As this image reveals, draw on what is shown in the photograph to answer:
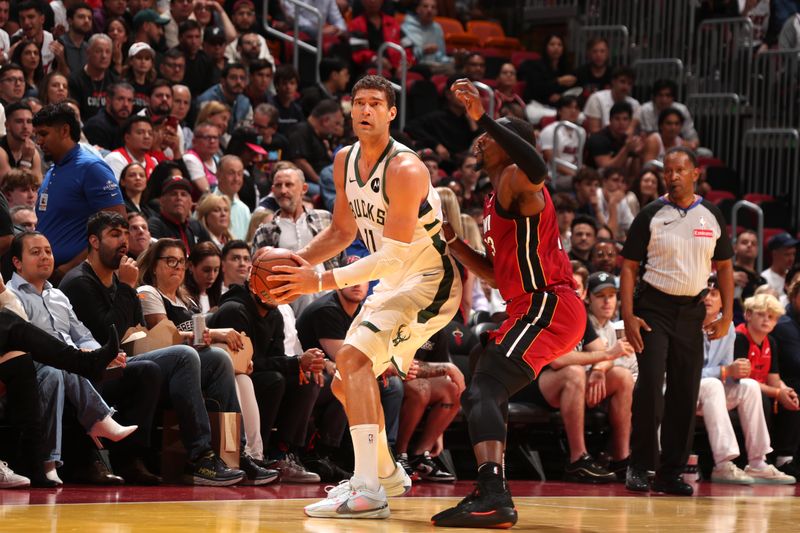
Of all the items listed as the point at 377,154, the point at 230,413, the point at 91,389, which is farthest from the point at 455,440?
the point at 377,154

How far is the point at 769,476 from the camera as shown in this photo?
9602 millimetres

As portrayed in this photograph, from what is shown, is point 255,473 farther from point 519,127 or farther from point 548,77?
point 548,77

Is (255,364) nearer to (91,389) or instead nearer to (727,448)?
(91,389)

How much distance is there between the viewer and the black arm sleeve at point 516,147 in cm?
565

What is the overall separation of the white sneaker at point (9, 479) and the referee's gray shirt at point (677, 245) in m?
3.96

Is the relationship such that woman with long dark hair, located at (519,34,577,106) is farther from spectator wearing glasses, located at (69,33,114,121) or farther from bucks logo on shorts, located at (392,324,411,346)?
bucks logo on shorts, located at (392,324,411,346)

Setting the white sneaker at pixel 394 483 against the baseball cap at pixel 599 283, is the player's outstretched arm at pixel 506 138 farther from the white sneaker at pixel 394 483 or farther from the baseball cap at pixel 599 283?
the baseball cap at pixel 599 283

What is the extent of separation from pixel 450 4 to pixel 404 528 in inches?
534

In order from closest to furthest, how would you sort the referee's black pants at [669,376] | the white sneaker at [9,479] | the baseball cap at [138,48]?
the white sneaker at [9,479] < the referee's black pants at [669,376] < the baseball cap at [138,48]

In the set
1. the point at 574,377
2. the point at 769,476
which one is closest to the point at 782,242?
the point at 769,476

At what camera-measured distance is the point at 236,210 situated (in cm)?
1023

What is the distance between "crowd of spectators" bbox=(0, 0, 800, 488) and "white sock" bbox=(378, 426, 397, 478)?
60.8 inches

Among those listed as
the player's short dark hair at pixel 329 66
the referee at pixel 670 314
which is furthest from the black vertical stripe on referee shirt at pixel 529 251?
the player's short dark hair at pixel 329 66

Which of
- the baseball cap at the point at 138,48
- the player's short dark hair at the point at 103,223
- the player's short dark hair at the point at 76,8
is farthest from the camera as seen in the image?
the player's short dark hair at the point at 76,8
